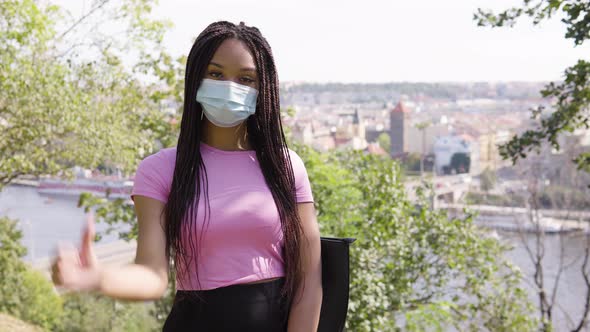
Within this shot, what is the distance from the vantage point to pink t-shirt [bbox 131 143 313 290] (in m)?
1.23

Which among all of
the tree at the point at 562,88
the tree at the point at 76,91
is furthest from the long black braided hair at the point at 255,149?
the tree at the point at 76,91

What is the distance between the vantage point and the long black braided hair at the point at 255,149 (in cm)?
124

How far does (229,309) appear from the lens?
4.05 ft

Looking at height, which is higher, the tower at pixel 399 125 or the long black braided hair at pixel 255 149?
the long black braided hair at pixel 255 149

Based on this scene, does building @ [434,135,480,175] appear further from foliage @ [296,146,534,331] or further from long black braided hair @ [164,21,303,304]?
long black braided hair @ [164,21,303,304]

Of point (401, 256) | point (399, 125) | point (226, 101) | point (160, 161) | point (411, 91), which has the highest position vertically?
point (411, 91)

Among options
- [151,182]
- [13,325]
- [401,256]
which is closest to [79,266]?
[151,182]

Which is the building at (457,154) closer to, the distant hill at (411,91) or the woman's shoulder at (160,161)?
the distant hill at (411,91)

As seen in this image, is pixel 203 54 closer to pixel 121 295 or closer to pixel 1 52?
pixel 121 295

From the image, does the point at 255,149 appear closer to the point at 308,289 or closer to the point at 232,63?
the point at 232,63

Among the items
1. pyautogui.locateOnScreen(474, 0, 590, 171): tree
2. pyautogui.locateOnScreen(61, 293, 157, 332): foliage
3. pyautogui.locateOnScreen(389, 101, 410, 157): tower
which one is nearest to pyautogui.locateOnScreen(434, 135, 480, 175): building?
pyautogui.locateOnScreen(389, 101, 410, 157): tower

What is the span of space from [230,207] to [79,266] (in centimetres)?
29

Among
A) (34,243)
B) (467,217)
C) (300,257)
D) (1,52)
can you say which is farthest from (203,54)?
(34,243)

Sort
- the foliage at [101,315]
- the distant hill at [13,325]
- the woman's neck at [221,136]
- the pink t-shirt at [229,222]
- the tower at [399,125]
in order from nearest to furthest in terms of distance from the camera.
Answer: the pink t-shirt at [229,222], the woman's neck at [221,136], the distant hill at [13,325], the foliage at [101,315], the tower at [399,125]
